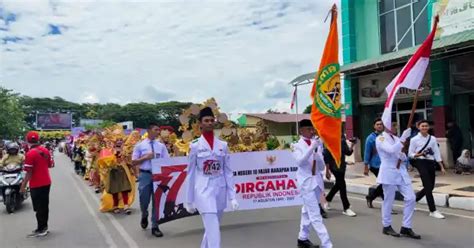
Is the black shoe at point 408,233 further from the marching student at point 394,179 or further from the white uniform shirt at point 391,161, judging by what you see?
the white uniform shirt at point 391,161

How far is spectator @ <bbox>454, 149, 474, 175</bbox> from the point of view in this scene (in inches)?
570

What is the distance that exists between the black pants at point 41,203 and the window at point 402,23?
1480cm

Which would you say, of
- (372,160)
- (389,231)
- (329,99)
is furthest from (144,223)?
(372,160)

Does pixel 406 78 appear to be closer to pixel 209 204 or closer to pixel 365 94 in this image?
pixel 209 204

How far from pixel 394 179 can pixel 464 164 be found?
29.8 feet

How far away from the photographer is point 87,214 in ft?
32.6

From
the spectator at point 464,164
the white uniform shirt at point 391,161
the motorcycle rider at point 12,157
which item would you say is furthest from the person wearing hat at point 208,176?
the spectator at point 464,164

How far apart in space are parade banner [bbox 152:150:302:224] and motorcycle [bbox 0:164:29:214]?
4.47 metres

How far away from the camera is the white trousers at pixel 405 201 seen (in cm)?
668

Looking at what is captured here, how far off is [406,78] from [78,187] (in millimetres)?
11956

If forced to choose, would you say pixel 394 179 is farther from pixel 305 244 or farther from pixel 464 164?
pixel 464 164

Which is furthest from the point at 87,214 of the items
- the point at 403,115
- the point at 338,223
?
the point at 403,115

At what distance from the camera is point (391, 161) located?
22.7 feet

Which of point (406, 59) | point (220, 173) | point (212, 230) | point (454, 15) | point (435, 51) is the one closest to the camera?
point (212, 230)
